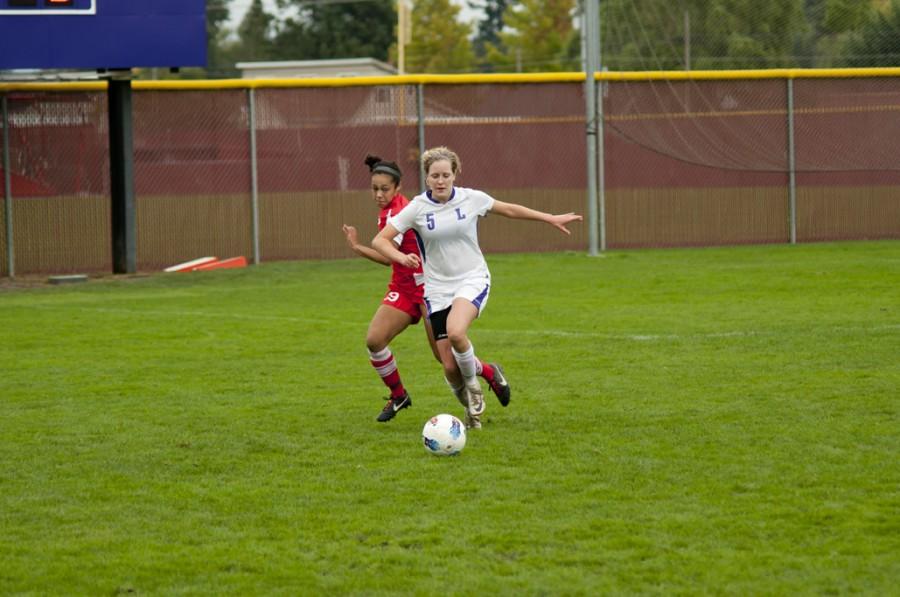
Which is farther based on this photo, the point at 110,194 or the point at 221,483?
the point at 110,194

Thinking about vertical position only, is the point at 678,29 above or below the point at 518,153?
above

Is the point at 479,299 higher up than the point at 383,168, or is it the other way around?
the point at 383,168

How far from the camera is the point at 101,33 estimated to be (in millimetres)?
20047

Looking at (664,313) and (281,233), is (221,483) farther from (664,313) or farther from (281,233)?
(281,233)

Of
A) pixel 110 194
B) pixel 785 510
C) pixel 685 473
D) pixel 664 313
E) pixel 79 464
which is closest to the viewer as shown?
pixel 785 510

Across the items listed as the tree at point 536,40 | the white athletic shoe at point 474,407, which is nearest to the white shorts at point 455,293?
the white athletic shoe at point 474,407

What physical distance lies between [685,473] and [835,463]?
787 mm

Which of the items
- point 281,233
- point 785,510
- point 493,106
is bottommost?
point 785,510

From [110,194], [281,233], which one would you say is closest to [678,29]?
[281,233]

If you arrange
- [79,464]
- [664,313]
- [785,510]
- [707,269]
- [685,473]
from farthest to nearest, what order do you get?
[707,269] < [664,313] < [79,464] < [685,473] < [785,510]

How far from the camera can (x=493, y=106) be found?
23.8m

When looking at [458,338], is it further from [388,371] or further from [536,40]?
[536,40]

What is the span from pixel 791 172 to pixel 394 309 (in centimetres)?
1613

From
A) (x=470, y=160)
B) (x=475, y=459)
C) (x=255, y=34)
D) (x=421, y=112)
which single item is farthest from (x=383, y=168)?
(x=255, y=34)
